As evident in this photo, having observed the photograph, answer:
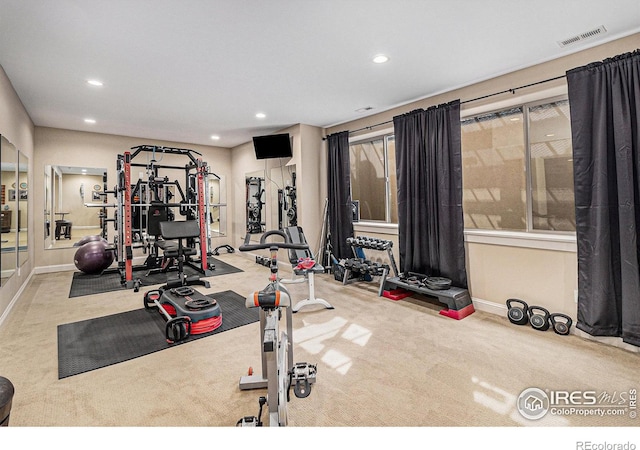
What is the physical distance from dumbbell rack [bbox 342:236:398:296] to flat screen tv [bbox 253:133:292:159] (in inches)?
81.6

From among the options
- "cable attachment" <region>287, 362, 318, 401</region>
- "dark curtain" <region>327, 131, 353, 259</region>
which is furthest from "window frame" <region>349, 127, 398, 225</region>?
"cable attachment" <region>287, 362, 318, 401</region>

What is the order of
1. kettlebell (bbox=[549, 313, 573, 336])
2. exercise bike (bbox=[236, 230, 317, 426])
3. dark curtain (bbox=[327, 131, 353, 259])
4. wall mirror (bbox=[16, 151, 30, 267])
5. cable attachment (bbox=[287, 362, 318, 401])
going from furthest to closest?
dark curtain (bbox=[327, 131, 353, 259]) < wall mirror (bbox=[16, 151, 30, 267]) < kettlebell (bbox=[549, 313, 573, 336]) < cable attachment (bbox=[287, 362, 318, 401]) < exercise bike (bbox=[236, 230, 317, 426])

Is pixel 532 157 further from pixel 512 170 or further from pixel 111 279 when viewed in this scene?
pixel 111 279

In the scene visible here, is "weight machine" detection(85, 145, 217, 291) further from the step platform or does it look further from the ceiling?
the step platform

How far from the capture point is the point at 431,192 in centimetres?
395

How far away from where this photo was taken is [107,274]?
5.43 metres

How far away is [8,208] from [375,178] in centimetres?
480

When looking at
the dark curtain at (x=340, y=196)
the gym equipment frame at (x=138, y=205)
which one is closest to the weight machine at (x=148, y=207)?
the gym equipment frame at (x=138, y=205)

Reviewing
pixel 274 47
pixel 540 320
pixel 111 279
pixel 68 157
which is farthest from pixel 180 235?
pixel 540 320

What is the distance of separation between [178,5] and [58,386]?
2763 mm

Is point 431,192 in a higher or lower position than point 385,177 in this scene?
lower

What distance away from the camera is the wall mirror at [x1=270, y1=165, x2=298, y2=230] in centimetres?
579

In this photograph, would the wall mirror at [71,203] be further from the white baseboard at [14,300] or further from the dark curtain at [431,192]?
the dark curtain at [431,192]
